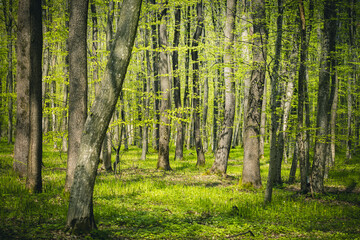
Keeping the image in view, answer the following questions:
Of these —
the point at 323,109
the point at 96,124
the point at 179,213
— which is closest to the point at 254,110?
the point at 323,109

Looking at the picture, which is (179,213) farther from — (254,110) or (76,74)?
(254,110)

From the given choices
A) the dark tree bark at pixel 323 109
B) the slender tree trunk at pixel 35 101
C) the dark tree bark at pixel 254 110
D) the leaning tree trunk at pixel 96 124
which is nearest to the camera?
the leaning tree trunk at pixel 96 124

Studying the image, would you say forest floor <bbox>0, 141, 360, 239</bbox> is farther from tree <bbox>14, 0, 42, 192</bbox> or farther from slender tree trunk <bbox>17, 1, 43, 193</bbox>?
tree <bbox>14, 0, 42, 192</bbox>

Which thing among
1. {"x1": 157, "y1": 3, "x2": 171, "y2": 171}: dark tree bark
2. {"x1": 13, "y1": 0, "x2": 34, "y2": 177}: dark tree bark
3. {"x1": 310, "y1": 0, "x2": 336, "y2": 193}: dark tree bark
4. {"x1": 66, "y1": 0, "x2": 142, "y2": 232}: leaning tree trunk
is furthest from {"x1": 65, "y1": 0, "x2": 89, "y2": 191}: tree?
{"x1": 310, "y1": 0, "x2": 336, "y2": 193}: dark tree bark

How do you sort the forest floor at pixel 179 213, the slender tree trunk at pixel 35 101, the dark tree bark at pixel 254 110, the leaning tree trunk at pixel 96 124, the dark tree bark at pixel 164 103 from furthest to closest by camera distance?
1. the dark tree bark at pixel 164 103
2. the dark tree bark at pixel 254 110
3. the slender tree trunk at pixel 35 101
4. the forest floor at pixel 179 213
5. the leaning tree trunk at pixel 96 124

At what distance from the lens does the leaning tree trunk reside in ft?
13.8

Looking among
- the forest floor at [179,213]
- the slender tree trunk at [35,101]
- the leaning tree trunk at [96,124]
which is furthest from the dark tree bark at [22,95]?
the leaning tree trunk at [96,124]

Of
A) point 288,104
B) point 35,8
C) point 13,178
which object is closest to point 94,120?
point 35,8

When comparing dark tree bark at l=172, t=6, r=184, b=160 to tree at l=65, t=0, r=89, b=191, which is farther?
dark tree bark at l=172, t=6, r=184, b=160

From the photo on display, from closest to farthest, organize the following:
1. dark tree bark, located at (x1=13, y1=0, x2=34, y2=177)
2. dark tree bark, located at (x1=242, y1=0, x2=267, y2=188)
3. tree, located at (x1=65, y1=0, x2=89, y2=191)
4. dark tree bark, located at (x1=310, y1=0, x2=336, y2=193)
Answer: tree, located at (x1=65, y1=0, x2=89, y2=191), dark tree bark, located at (x1=13, y1=0, x2=34, y2=177), dark tree bark, located at (x1=310, y1=0, x2=336, y2=193), dark tree bark, located at (x1=242, y1=0, x2=267, y2=188)

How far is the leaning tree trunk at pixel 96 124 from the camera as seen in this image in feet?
13.8

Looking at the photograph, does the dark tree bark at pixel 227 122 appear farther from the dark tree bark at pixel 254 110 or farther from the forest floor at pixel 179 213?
the forest floor at pixel 179 213

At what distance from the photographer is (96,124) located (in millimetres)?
4238

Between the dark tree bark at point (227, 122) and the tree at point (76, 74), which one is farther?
the dark tree bark at point (227, 122)
